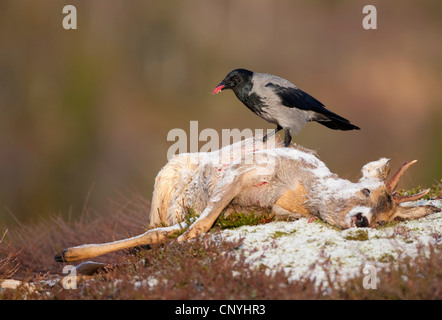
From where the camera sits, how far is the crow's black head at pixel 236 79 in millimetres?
7844

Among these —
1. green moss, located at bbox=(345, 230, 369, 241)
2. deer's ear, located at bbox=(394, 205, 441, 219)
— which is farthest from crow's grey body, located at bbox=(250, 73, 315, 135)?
green moss, located at bbox=(345, 230, 369, 241)

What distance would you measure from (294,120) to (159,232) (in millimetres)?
2564

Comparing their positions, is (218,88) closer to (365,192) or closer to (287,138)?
(287,138)

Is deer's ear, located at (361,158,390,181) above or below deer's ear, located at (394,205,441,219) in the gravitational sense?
above

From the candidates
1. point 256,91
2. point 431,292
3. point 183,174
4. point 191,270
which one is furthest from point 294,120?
point 431,292

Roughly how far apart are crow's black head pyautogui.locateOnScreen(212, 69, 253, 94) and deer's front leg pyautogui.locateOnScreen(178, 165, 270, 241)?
136 centimetres

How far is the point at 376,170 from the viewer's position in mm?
6891

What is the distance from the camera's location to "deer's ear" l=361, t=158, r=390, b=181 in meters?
6.85

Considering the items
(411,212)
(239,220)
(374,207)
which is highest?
(374,207)

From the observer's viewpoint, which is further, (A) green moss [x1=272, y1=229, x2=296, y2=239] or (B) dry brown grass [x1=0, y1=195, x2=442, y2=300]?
(A) green moss [x1=272, y1=229, x2=296, y2=239]

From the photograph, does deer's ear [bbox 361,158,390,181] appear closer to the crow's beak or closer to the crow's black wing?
the crow's black wing

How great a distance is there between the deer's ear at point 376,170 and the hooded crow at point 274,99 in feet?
4.17

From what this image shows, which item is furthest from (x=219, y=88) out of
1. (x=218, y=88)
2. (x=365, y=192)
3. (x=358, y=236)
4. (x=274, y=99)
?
(x=358, y=236)

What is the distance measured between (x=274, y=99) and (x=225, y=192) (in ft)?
5.61
